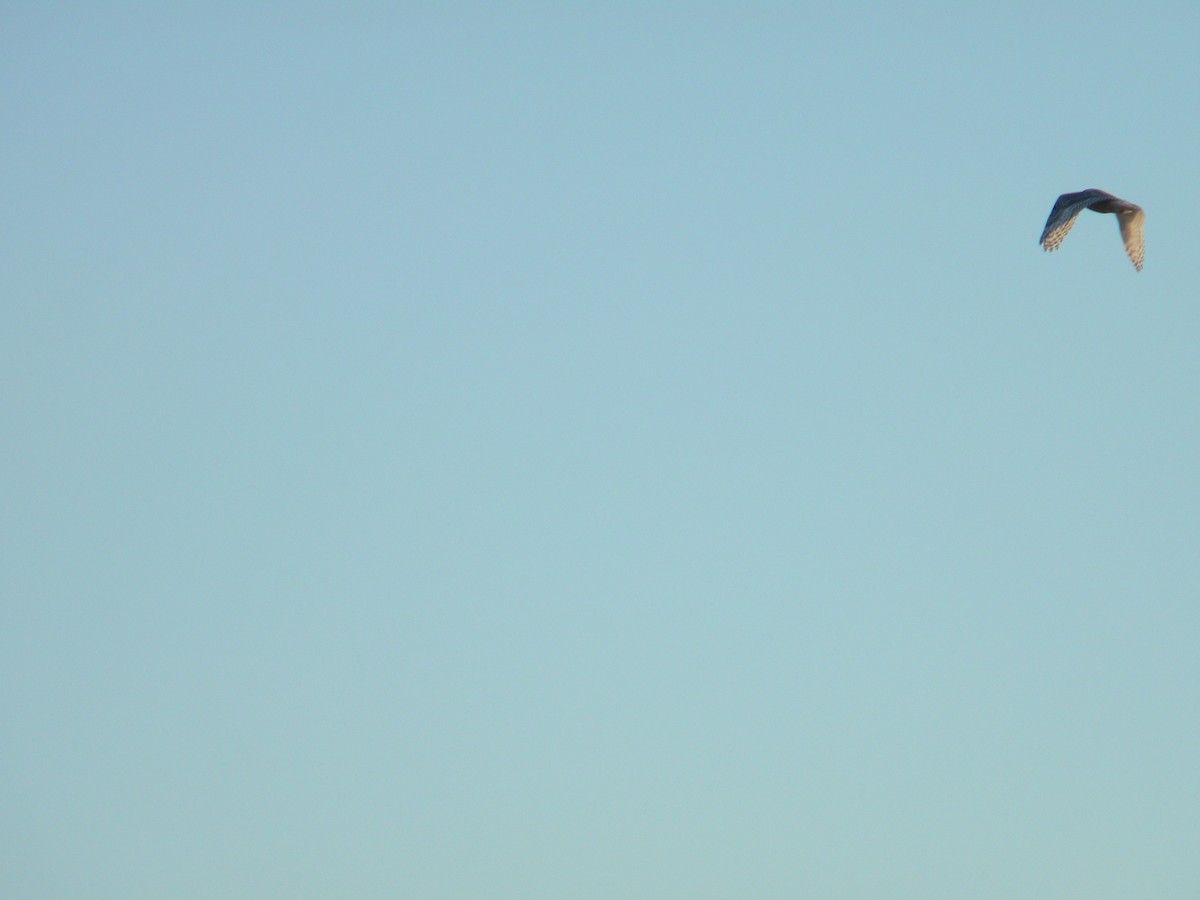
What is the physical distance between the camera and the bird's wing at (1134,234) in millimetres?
54125

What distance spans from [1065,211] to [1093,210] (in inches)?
54.2

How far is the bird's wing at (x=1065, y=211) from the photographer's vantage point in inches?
2066

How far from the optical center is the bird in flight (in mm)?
52438

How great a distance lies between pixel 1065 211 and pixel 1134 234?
119 inches

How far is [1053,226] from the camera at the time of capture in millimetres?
52562

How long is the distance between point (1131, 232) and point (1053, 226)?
345cm

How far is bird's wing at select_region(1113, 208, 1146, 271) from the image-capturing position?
54125 millimetres

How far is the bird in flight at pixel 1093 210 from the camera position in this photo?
172 ft

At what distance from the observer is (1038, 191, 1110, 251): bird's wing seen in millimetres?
52469

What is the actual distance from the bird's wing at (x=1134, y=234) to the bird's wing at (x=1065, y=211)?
1.47m

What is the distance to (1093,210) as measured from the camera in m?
53.9

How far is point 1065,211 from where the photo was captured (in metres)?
53.0

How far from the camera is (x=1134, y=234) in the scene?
180 ft

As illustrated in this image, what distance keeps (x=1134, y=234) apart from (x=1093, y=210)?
5.68 ft
